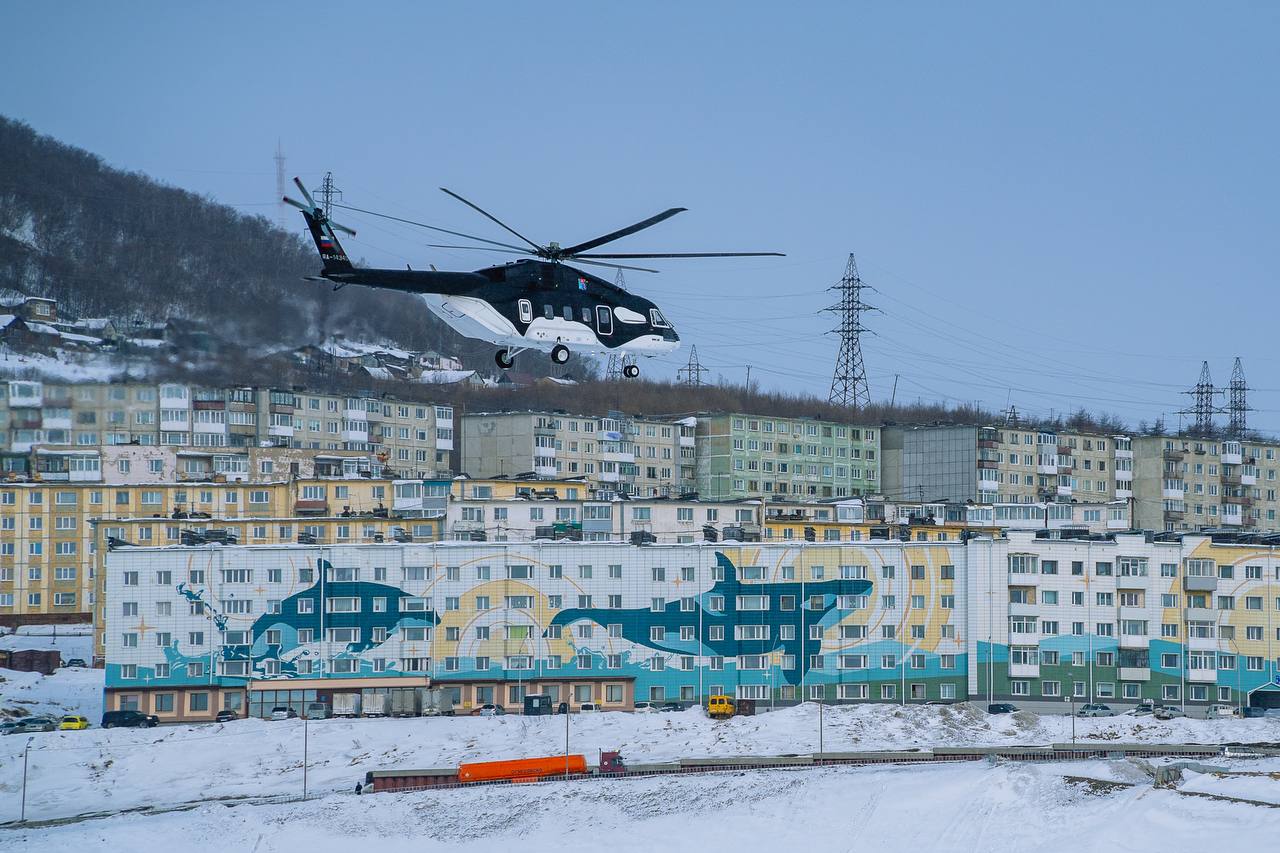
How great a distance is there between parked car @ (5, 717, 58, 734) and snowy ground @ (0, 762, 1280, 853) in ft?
49.8

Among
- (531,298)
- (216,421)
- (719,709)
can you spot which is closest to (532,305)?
(531,298)

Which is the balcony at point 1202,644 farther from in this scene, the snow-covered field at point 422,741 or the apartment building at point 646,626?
the snow-covered field at point 422,741

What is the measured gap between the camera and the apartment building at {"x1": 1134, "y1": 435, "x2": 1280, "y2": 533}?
591 ft

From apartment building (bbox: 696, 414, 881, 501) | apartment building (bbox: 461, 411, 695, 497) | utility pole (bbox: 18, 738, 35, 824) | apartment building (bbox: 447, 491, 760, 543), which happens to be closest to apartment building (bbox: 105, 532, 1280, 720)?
utility pole (bbox: 18, 738, 35, 824)

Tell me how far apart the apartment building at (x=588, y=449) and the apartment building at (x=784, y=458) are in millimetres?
2317

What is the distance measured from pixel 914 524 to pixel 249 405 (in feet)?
135

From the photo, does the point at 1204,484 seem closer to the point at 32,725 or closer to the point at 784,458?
the point at 784,458

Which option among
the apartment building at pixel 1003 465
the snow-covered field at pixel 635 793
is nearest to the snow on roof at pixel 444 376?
the apartment building at pixel 1003 465

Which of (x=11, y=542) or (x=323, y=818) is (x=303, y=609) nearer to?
(x=323, y=818)

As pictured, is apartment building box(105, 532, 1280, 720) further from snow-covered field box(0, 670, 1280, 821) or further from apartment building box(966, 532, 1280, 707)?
snow-covered field box(0, 670, 1280, 821)

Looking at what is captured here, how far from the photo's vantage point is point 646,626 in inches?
3755

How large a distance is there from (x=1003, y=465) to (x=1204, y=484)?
72.8 ft

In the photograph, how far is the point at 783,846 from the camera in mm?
69938

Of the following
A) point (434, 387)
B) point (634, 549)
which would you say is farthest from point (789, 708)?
point (434, 387)
